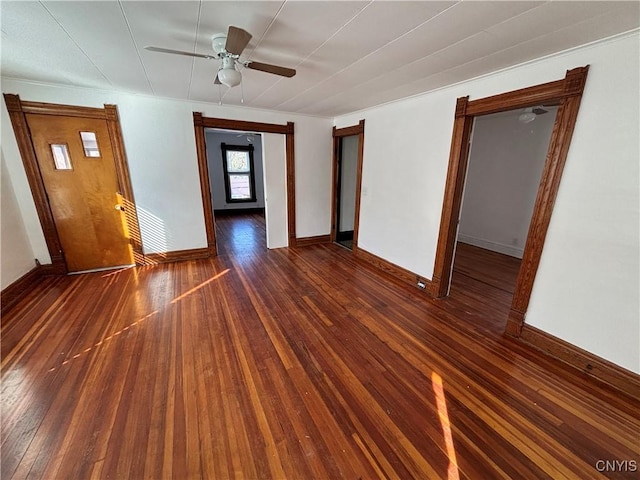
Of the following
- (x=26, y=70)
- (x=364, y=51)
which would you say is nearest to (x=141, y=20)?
(x=364, y=51)

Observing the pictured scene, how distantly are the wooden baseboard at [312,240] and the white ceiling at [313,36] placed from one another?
2.94 m

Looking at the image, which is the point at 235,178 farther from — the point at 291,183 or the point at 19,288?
the point at 19,288

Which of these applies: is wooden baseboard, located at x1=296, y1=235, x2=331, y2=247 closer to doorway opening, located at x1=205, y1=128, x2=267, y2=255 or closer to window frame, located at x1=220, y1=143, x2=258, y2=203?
doorway opening, located at x1=205, y1=128, x2=267, y2=255

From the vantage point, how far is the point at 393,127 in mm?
3627

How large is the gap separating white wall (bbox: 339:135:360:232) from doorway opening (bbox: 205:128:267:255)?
248cm

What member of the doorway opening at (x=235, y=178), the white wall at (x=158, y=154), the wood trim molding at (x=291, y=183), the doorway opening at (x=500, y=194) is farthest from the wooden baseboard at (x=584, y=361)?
the doorway opening at (x=235, y=178)

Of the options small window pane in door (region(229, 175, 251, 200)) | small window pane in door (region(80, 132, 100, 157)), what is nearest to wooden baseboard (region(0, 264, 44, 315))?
small window pane in door (region(80, 132, 100, 157))

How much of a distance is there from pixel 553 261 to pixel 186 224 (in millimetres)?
4681

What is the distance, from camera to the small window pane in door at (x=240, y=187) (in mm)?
8312

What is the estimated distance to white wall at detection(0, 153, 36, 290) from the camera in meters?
2.96

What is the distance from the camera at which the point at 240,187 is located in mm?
8453

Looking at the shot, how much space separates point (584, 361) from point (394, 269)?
83.0 inches

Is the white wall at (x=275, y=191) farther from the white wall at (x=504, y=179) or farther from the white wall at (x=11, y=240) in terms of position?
the white wall at (x=504, y=179)

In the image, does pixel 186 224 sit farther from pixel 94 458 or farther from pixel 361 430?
pixel 361 430
